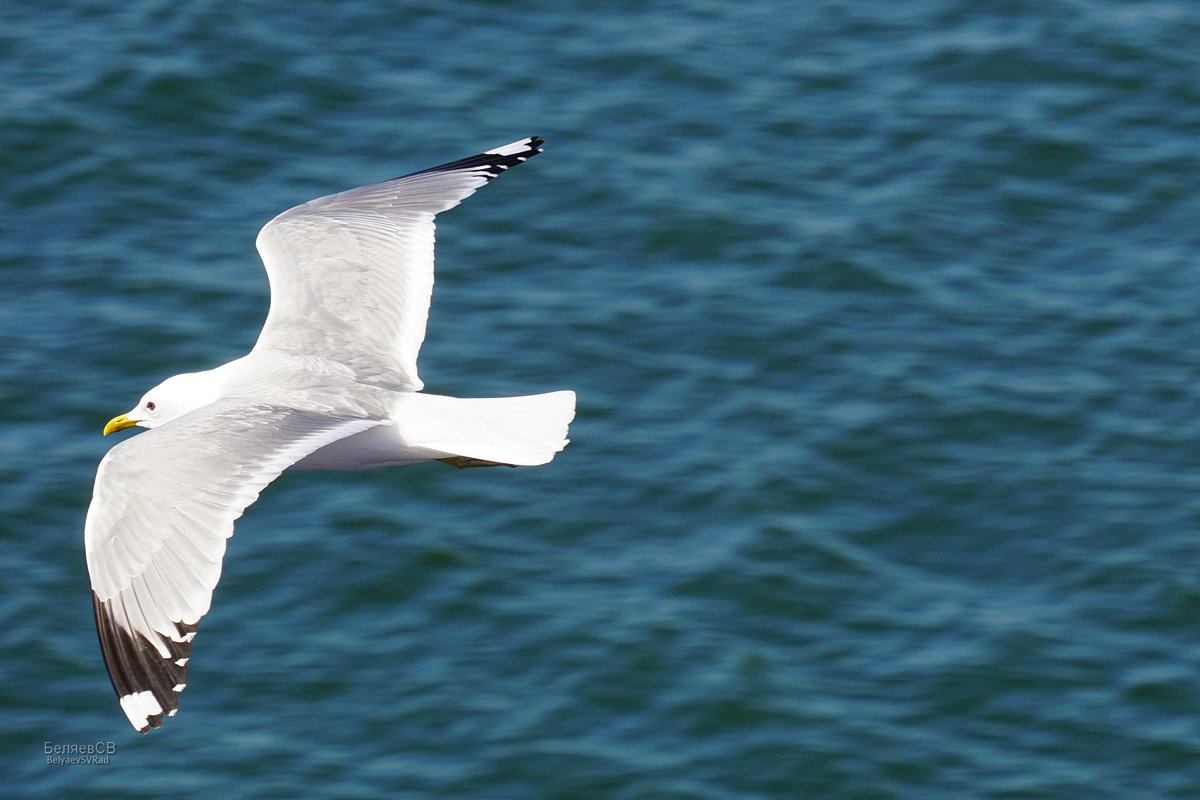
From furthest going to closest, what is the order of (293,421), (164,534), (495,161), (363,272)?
(495,161) < (363,272) < (293,421) < (164,534)

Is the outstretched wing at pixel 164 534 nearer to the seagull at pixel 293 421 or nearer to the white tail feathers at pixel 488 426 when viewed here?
the seagull at pixel 293 421

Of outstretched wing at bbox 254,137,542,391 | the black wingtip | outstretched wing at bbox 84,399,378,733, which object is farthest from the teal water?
outstretched wing at bbox 84,399,378,733

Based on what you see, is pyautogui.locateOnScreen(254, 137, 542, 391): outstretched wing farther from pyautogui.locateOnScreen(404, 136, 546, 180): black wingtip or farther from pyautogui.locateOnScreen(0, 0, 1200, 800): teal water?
pyautogui.locateOnScreen(0, 0, 1200, 800): teal water

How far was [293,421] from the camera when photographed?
340 inches

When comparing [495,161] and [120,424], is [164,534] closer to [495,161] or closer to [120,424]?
[120,424]

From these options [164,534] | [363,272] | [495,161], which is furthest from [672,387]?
[164,534]

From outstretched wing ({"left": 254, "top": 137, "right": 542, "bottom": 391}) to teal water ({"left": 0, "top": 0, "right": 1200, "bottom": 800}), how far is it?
189cm

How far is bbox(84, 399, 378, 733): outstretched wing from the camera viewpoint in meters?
7.71

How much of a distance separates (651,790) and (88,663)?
3.26 metres

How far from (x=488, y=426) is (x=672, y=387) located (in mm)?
3902

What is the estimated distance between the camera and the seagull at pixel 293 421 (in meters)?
7.85

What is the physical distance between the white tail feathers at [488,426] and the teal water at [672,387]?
2479mm

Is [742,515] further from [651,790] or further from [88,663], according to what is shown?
[88,663]

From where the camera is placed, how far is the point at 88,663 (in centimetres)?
1142
